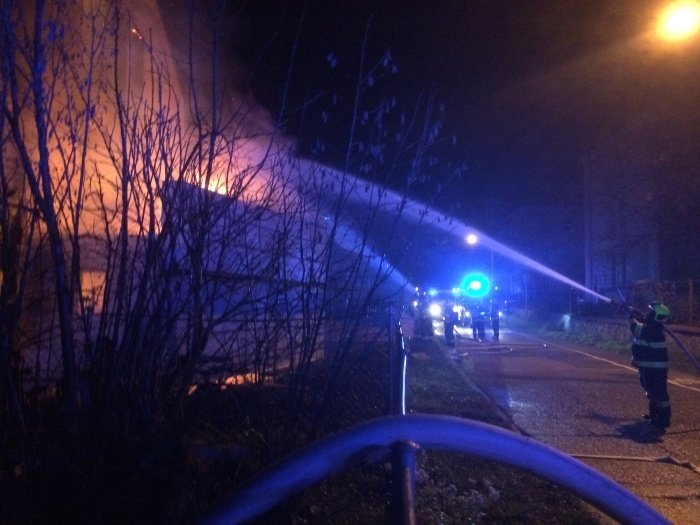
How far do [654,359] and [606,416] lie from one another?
113 centimetres

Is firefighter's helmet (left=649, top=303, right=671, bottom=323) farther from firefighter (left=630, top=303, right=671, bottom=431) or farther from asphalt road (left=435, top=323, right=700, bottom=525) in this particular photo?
asphalt road (left=435, top=323, right=700, bottom=525)

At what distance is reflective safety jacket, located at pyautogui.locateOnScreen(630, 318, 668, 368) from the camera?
8.63m

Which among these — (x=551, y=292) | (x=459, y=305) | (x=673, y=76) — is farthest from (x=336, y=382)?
(x=551, y=292)

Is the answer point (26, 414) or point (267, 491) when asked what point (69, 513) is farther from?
point (267, 491)

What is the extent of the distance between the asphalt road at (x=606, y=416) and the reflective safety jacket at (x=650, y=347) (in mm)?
840

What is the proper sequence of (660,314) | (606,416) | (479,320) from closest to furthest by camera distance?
(660,314) < (606,416) < (479,320)

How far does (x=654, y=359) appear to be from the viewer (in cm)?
863

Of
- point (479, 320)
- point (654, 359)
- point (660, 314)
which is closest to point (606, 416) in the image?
point (654, 359)

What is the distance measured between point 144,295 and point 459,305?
78.6 ft

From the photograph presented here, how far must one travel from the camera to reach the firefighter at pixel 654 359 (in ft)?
26.9

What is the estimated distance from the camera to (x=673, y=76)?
24047mm

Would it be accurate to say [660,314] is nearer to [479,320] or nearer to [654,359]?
[654,359]

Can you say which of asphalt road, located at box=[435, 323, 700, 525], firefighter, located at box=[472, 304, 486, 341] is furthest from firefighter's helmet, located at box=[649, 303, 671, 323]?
firefighter, located at box=[472, 304, 486, 341]

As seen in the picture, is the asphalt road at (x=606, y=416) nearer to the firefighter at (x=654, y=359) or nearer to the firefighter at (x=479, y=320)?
the firefighter at (x=654, y=359)
